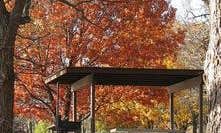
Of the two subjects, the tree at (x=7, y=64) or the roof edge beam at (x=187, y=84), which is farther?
the roof edge beam at (x=187, y=84)

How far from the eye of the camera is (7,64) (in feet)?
44.3

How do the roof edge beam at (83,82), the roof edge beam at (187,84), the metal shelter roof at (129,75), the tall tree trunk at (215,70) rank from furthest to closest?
the roof edge beam at (187,84) → the roof edge beam at (83,82) → the metal shelter roof at (129,75) → the tall tree trunk at (215,70)

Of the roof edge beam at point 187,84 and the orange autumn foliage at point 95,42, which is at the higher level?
the orange autumn foliage at point 95,42

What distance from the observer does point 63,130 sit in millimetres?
14953

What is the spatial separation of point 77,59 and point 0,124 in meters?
9.39

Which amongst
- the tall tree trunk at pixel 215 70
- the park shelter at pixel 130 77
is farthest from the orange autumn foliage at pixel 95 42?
the tall tree trunk at pixel 215 70

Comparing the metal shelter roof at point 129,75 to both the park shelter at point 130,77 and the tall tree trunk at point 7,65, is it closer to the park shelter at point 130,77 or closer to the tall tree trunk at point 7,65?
the park shelter at point 130,77

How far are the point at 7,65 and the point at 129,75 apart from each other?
11.1 feet

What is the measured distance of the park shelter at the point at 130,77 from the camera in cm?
1377

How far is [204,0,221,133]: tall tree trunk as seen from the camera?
14.1ft

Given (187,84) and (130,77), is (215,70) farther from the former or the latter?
(187,84)

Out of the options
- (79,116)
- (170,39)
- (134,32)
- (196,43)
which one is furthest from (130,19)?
(196,43)

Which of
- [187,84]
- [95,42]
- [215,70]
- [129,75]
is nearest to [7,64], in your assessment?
[129,75]

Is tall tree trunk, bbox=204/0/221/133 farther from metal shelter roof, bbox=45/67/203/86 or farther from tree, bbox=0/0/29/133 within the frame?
tree, bbox=0/0/29/133
